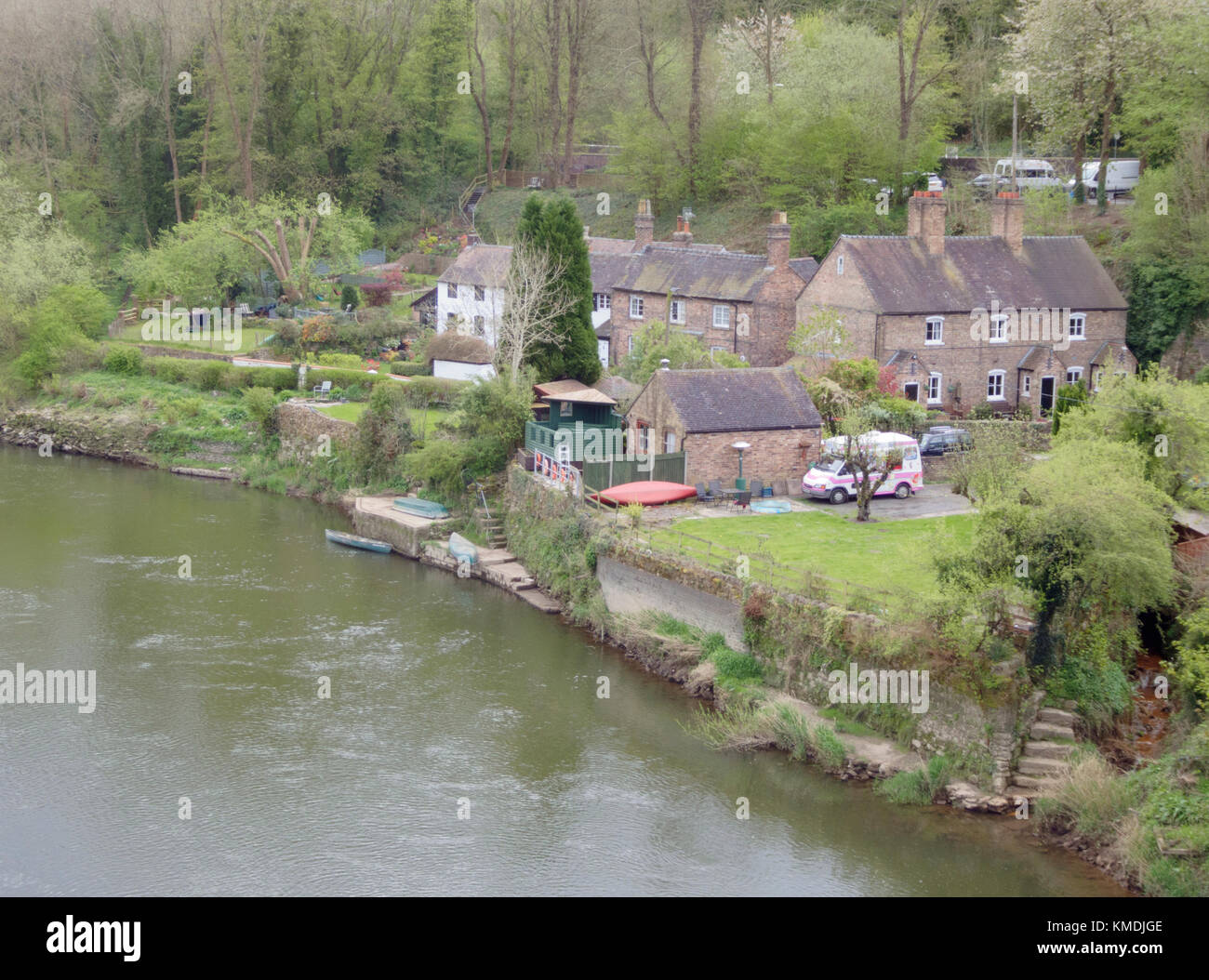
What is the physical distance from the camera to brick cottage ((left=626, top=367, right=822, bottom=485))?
3588cm

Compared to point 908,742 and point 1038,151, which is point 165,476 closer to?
point 908,742

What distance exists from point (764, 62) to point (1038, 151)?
14.8 meters

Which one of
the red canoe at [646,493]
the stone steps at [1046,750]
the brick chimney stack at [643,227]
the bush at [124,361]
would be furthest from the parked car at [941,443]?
the bush at [124,361]

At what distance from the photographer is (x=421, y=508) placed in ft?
134

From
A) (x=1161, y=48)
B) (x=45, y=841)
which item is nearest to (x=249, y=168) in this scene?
(x=1161, y=48)

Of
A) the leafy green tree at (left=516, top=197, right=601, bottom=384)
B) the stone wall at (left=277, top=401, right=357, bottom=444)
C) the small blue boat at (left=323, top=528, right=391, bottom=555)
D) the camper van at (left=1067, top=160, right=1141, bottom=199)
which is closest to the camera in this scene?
the small blue boat at (left=323, top=528, right=391, bottom=555)

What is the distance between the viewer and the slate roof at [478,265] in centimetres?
5756

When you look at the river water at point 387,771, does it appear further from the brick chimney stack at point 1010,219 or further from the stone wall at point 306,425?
the brick chimney stack at point 1010,219

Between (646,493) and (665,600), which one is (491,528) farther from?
(665,600)

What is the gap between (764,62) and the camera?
66.4 metres

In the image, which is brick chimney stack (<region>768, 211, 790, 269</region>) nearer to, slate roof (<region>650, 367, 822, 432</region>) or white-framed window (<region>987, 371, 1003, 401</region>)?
white-framed window (<region>987, 371, 1003, 401</region>)

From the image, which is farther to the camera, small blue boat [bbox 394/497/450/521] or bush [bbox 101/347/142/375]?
bush [bbox 101/347/142/375]

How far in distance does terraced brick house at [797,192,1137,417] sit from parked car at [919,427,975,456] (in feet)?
15.7

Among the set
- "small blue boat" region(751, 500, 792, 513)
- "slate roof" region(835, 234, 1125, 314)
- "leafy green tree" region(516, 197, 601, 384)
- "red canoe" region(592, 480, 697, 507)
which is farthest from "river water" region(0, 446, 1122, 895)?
"slate roof" region(835, 234, 1125, 314)
